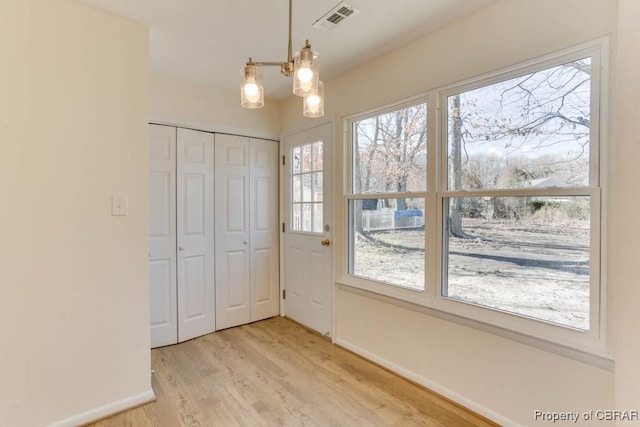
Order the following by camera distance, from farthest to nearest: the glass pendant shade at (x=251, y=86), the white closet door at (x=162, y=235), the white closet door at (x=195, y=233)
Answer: the white closet door at (x=195, y=233), the white closet door at (x=162, y=235), the glass pendant shade at (x=251, y=86)

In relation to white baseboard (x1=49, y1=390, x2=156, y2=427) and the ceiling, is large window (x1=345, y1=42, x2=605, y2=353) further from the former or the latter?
white baseboard (x1=49, y1=390, x2=156, y2=427)

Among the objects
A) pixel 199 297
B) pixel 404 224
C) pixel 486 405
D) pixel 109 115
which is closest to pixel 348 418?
pixel 486 405

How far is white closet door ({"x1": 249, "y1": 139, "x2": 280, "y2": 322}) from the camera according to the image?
350 centimetres

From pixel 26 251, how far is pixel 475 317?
255 centimetres

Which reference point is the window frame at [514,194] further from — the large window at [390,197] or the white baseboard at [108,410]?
the white baseboard at [108,410]

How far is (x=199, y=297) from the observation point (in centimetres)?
313

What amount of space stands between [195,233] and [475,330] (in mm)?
2487

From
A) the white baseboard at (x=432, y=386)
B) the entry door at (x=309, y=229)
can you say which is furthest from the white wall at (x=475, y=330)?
the entry door at (x=309, y=229)

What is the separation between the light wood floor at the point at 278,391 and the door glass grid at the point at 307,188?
1173 millimetres

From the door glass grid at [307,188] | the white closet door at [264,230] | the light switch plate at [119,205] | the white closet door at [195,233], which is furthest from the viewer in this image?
the white closet door at [264,230]

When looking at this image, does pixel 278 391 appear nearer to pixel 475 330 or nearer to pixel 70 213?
pixel 475 330

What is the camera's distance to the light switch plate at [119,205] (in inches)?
77.5

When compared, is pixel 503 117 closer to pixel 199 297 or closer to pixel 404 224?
pixel 404 224

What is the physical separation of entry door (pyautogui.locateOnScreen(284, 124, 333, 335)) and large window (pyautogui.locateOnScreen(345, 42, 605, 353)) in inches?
23.8
